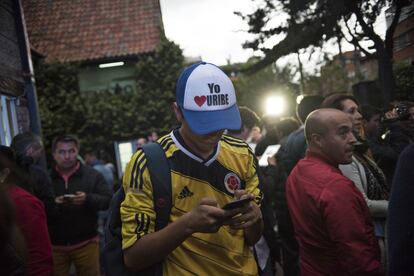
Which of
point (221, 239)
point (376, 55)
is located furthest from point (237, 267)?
point (376, 55)

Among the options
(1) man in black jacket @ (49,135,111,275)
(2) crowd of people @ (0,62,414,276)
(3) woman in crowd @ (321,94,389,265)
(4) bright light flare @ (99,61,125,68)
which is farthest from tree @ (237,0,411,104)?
(4) bright light flare @ (99,61,125,68)

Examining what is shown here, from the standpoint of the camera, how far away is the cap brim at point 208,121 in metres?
1.81

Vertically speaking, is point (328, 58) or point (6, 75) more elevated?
point (6, 75)

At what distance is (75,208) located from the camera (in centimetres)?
438

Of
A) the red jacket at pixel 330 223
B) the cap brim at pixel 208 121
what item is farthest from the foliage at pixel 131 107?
the cap brim at pixel 208 121

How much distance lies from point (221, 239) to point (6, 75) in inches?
221

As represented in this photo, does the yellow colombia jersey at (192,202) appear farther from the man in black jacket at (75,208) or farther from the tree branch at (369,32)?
the man in black jacket at (75,208)

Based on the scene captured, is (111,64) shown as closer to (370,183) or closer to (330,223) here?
(370,183)

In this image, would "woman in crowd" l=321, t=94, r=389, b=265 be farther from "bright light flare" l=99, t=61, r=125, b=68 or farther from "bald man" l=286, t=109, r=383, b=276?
"bright light flare" l=99, t=61, r=125, b=68

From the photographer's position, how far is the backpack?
70.2 inches

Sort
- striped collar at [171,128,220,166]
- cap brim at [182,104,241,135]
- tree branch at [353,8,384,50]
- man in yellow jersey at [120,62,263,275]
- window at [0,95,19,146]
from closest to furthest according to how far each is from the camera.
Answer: man in yellow jersey at [120,62,263,275] → cap brim at [182,104,241,135] → striped collar at [171,128,220,166] → tree branch at [353,8,384,50] → window at [0,95,19,146]

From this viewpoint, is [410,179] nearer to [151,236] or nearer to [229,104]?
[229,104]

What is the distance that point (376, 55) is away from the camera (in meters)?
3.88

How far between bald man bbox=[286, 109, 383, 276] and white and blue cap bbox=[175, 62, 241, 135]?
2.90ft
